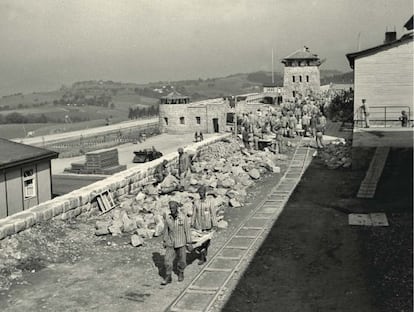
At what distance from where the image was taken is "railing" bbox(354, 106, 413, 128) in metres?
24.5

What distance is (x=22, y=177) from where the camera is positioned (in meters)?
16.6

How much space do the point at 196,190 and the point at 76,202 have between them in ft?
15.6

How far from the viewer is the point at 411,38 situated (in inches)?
953

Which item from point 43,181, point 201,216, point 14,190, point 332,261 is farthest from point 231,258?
point 43,181

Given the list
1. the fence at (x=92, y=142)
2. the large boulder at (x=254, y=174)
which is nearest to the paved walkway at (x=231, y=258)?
the large boulder at (x=254, y=174)

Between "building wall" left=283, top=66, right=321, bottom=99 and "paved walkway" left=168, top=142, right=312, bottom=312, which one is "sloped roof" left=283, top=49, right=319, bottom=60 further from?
"paved walkway" left=168, top=142, right=312, bottom=312

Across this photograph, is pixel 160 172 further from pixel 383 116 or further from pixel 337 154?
pixel 383 116

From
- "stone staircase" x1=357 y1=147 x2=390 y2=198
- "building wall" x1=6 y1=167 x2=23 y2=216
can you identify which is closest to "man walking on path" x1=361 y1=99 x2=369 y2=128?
"stone staircase" x1=357 y1=147 x2=390 y2=198

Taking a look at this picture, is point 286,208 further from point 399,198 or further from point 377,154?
point 377,154

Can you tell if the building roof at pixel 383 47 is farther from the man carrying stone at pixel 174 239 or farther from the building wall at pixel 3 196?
the man carrying stone at pixel 174 239

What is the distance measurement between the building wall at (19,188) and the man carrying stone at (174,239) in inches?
277

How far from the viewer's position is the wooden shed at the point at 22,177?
51.2 ft

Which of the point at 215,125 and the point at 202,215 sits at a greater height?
the point at 215,125

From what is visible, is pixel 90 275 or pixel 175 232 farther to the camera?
pixel 90 275
